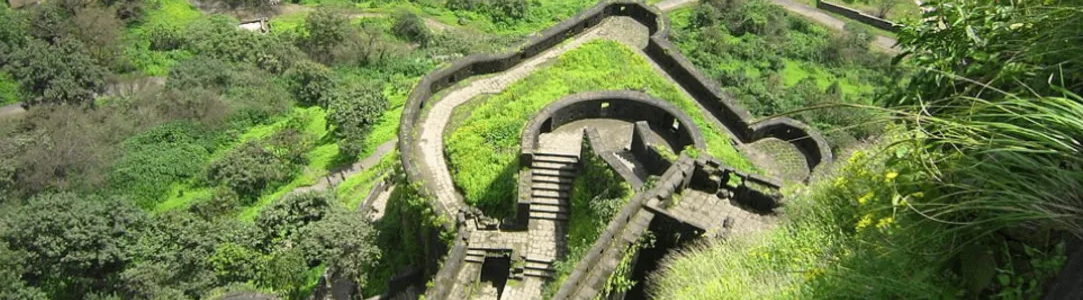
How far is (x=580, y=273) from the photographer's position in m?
13.4

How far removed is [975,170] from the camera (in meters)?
6.20

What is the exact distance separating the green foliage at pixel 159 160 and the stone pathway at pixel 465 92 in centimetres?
1994

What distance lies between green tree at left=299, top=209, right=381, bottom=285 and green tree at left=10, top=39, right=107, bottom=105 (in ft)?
81.5

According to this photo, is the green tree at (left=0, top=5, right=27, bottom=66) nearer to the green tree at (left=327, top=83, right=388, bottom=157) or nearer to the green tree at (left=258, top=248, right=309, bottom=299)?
the green tree at (left=327, top=83, right=388, bottom=157)

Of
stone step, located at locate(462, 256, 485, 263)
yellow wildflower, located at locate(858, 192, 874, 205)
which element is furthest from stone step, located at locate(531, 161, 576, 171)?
yellow wildflower, located at locate(858, 192, 874, 205)

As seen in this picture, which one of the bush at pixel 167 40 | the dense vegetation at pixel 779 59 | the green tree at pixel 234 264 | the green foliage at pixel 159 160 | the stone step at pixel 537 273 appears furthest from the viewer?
the bush at pixel 167 40

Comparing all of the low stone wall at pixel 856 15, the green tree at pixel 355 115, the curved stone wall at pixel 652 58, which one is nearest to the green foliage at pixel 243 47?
the green tree at pixel 355 115

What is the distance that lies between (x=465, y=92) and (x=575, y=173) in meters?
6.01

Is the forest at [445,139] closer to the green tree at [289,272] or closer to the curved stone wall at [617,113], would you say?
the green tree at [289,272]

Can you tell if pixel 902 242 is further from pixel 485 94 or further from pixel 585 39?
pixel 585 39

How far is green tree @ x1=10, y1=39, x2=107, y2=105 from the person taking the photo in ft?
137

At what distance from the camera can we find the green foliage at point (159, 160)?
3572cm

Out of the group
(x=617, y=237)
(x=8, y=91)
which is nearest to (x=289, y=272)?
(x=617, y=237)

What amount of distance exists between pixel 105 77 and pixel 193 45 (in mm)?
5881
